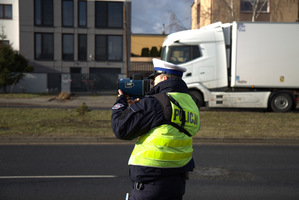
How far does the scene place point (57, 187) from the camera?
16.4ft

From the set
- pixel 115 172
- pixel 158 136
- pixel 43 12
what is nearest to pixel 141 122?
pixel 158 136

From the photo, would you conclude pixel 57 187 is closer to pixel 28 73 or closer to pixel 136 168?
pixel 136 168

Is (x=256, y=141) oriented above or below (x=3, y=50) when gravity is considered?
below

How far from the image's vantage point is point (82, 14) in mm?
34188

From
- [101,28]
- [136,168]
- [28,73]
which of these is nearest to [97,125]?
[136,168]

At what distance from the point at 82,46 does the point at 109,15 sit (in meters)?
4.35

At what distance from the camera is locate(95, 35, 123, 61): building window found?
113 ft

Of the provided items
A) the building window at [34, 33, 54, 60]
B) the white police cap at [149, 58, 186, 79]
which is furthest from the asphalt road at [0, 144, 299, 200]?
the building window at [34, 33, 54, 60]

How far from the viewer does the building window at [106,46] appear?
34562mm

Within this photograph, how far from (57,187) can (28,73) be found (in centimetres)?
2768

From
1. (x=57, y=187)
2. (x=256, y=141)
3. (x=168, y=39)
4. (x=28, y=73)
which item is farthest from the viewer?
(x=28, y=73)

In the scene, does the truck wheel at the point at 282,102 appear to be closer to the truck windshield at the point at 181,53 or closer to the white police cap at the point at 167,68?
the truck windshield at the point at 181,53

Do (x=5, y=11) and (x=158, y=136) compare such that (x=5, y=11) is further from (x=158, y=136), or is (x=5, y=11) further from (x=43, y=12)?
(x=158, y=136)

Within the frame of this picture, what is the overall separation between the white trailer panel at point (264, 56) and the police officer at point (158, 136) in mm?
12207
